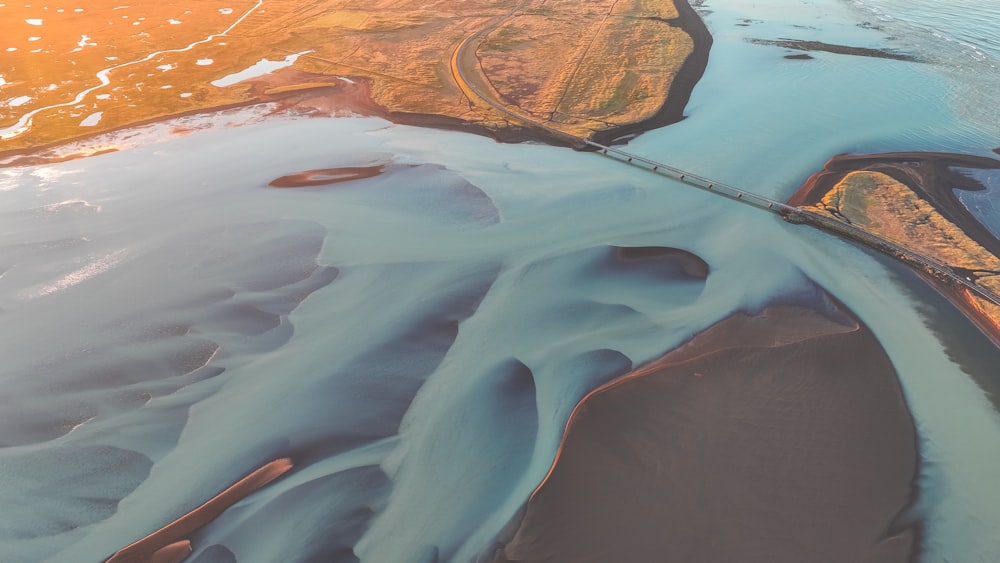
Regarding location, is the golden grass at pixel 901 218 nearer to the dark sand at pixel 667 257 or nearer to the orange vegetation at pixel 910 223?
the orange vegetation at pixel 910 223

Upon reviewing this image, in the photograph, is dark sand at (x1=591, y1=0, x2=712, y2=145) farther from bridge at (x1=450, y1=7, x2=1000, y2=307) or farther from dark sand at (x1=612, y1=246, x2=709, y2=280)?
dark sand at (x1=612, y1=246, x2=709, y2=280)

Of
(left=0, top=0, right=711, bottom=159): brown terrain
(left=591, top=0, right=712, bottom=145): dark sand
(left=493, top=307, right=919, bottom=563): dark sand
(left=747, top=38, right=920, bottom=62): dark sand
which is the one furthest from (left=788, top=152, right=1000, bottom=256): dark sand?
(left=747, top=38, right=920, bottom=62): dark sand

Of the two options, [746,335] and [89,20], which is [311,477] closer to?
[746,335]

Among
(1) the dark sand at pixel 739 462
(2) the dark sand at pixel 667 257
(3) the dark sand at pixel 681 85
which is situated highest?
(3) the dark sand at pixel 681 85

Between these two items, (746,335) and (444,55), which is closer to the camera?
(746,335)

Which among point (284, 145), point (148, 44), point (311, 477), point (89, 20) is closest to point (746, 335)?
point (311, 477)

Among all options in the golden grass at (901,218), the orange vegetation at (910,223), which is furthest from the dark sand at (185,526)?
the golden grass at (901,218)

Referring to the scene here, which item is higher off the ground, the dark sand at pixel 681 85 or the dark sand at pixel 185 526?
the dark sand at pixel 681 85
